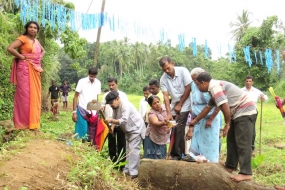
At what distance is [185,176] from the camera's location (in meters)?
4.42

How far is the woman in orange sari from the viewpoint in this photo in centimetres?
503

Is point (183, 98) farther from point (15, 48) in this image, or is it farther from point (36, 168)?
point (15, 48)

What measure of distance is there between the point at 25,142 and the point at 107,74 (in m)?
49.0

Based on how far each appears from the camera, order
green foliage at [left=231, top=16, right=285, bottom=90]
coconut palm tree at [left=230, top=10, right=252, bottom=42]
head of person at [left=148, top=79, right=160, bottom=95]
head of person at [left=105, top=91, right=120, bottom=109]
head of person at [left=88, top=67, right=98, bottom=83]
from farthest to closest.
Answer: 1. coconut palm tree at [left=230, top=10, right=252, bottom=42]
2. green foliage at [left=231, top=16, right=285, bottom=90]
3. head of person at [left=148, top=79, right=160, bottom=95]
4. head of person at [left=88, top=67, right=98, bottom=83]
5. head of person at [left=105, top=91, right=120, bottom=109]

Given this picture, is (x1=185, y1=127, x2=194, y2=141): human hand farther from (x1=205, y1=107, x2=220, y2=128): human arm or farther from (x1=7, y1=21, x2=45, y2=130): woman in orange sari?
(x1=7, y1=21, x2=45, y2=130): woman in orange sari

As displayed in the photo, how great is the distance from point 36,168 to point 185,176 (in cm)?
187

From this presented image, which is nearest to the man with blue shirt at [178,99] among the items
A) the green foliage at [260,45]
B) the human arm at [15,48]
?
the human arm at [15,48]

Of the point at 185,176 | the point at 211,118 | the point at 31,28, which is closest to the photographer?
the point at 185,176

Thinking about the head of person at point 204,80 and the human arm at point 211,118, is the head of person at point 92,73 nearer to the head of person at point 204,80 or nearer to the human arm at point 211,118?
the human arm at point 211,118

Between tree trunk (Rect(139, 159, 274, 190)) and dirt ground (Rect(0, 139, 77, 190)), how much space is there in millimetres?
1059

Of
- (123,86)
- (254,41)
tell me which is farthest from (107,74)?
(254,41)

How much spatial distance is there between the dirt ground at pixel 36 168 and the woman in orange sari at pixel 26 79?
552mm

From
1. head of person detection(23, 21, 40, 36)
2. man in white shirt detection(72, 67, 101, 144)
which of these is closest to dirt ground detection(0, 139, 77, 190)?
man in white shirt detection(72, 67, 101, 144)

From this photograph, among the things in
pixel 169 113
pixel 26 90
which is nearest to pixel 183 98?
pixel 169 113
